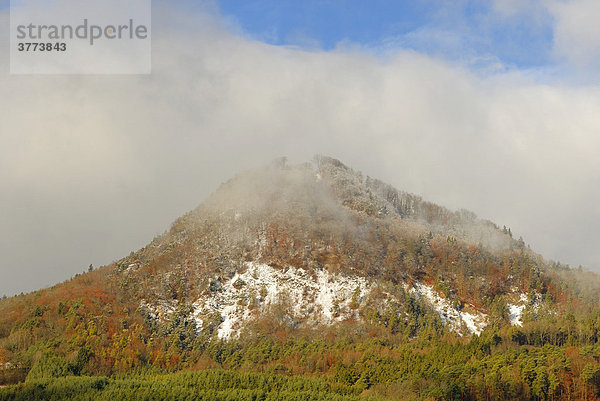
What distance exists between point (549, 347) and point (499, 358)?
20.5 m

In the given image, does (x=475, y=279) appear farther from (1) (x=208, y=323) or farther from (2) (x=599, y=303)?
(1) (x=208, y=323)

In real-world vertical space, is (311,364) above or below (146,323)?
below

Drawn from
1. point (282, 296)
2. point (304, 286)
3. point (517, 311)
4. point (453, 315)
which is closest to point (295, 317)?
point (282, 296)

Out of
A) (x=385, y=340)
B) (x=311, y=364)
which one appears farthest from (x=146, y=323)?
(x=385, y=340)

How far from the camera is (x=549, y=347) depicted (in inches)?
5684

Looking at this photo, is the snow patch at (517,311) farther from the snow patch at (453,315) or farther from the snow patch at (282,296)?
the snow patch at (282,296)

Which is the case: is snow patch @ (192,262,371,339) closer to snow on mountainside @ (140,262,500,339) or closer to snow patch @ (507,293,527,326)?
snow on mountainside @ (140,262,500,339)

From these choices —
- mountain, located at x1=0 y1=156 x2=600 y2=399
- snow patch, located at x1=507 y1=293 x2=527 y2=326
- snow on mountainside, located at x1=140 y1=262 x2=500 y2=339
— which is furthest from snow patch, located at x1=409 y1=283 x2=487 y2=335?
snow patch, located at x1=507 y1=293 x2=527 y2=326

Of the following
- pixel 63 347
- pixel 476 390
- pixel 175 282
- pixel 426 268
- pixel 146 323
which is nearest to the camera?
pixel 476 390

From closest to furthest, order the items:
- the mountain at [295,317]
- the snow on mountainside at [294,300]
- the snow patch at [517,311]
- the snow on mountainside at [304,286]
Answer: the mountain at [295,317], the snow on mountainside at [294,300], the snow on mountainside at [304,286], the snow patch at [517,311]

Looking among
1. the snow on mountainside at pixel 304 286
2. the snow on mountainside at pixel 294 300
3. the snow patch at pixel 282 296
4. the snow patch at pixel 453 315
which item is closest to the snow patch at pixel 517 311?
the snow on mountainside at pixel 304 286

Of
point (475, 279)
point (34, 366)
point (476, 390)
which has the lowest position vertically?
point (476, 390)

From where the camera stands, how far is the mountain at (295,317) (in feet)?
449

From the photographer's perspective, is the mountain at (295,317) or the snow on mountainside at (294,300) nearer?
the mountain at (295,317)
